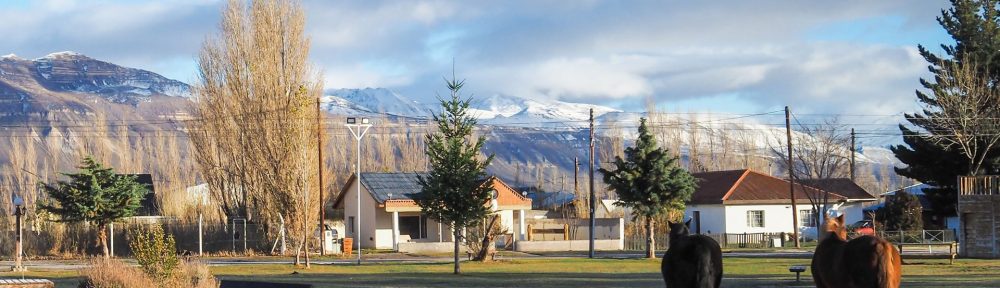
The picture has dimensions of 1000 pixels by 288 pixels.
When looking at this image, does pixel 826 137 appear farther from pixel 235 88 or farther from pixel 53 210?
pixel 53 210

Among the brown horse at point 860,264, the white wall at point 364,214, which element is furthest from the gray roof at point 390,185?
the brown horse at point 860,264

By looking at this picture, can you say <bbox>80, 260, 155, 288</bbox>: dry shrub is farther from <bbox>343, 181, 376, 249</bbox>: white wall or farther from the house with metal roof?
<bbox>343, 181, 376, 249</bbox>: white wall

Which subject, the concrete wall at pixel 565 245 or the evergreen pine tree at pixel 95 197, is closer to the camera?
the evergreen pine tree at pixel 95 197

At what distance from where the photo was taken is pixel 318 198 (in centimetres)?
5622

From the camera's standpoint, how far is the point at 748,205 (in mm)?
69938

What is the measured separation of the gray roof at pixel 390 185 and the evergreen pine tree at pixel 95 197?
560 inches

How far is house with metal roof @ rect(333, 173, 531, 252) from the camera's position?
200ft

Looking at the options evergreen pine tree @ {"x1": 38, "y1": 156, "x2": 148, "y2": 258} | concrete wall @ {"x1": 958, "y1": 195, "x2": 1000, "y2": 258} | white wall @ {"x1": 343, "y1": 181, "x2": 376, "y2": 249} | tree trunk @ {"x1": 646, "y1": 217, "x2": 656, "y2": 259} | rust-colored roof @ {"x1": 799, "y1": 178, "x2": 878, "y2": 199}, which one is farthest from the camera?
rust-colored roof @ {"x1": 799, "y1": 178, "x2": 878, "y2": 199}

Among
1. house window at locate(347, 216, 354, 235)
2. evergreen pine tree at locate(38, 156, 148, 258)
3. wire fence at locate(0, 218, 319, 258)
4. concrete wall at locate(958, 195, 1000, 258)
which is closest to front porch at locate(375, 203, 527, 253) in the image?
house window at locate(347, 216, 354, 235)

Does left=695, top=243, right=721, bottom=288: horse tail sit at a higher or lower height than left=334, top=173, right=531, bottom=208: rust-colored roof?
lower

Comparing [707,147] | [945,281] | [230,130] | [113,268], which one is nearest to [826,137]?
[707,147]

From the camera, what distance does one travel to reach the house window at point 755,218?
70312 mm

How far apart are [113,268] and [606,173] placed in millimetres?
27385

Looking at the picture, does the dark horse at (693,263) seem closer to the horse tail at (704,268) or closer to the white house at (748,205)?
the horse tail at (704,268)
